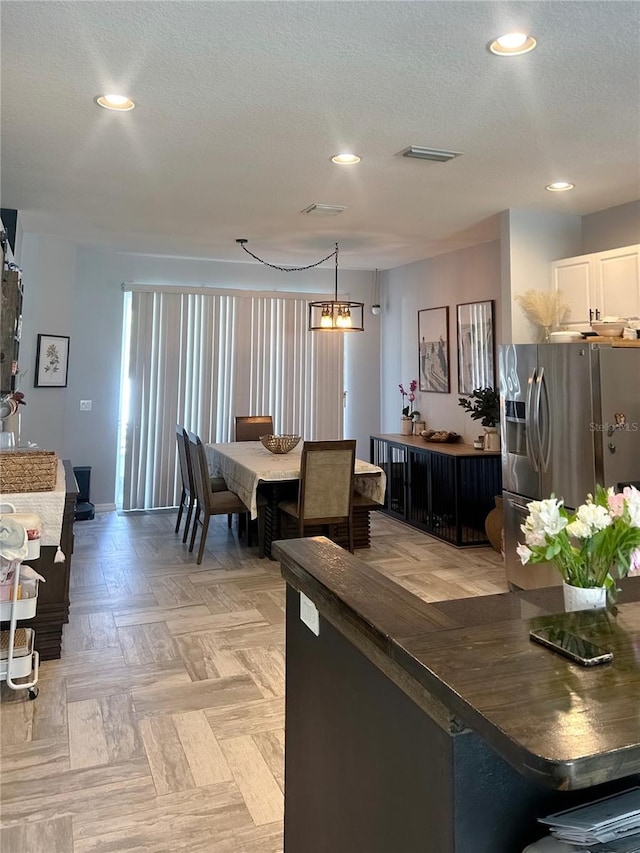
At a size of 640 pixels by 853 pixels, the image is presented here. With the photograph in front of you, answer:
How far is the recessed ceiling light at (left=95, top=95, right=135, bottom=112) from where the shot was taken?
8.57 ft

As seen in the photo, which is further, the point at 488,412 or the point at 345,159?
the point at 488,412

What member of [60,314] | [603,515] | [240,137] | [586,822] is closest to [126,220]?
[60,314]

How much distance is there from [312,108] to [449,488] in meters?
3.55

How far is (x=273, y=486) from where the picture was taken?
4.91 meters

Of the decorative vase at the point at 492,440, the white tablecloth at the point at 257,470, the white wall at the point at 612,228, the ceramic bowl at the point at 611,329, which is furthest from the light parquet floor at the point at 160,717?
the white wall at the point at 612,228

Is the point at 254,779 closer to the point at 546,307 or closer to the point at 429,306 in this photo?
the point at 546,307

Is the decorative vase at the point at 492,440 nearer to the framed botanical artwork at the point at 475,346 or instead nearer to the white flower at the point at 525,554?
the framed botanical artwork at the point at 475,346

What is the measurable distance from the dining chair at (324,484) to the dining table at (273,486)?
0.60 ft

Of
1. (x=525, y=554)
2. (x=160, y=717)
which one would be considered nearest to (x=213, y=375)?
(x=160, y=717)

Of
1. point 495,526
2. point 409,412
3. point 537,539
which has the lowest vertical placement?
point 495,526

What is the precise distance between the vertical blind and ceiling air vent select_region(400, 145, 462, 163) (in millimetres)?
3780

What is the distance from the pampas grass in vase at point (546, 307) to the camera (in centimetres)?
423

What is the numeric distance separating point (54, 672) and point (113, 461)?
3.75 m

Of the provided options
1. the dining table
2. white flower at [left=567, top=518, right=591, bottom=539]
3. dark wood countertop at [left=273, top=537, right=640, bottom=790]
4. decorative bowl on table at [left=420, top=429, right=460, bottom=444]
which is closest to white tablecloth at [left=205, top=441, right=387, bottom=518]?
the dining table
